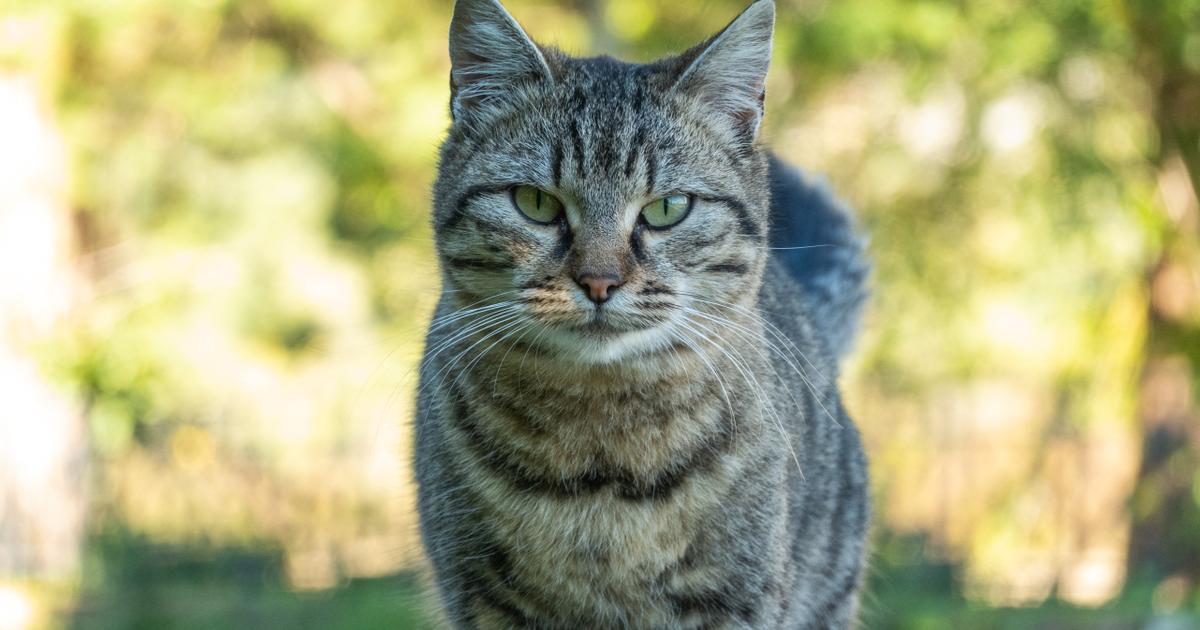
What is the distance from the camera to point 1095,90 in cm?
771

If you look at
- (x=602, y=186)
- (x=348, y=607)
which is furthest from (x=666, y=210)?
(x=348, y=607)

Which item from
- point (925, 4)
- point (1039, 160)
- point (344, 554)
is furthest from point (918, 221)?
point (344, 554)

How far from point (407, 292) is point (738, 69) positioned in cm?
623

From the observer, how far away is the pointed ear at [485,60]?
2.75 meters

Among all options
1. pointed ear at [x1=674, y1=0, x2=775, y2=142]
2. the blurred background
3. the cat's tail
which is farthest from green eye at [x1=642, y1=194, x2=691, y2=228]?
the blurred background

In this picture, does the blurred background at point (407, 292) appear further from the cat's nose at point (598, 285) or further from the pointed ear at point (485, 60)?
the cat's nose at point (598, 285)

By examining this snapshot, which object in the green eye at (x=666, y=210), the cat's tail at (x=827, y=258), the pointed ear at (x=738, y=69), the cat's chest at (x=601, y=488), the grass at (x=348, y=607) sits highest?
the pointed ear at (x=738, y=69)

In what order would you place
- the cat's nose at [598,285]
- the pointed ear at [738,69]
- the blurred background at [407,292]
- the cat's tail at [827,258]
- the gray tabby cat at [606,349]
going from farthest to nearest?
1. the blurred background at [407,292]
2. the cat's tail at [827,258]
3. the pointed ear at [738,69]
4. the gray tabby cat at [606,349]
5. the cat's nose at [598,285]

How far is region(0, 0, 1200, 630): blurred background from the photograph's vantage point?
7012 mm

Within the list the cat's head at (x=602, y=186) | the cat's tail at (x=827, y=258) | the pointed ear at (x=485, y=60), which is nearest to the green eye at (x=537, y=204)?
the cat's head at (x=602, y=186)

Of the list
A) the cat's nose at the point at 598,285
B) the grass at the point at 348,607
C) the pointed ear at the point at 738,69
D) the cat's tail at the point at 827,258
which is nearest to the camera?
the cat's nose at the point at 598,285

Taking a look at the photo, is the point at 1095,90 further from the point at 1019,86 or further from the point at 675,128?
the point at 675,128

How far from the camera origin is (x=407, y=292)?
28.9 ft

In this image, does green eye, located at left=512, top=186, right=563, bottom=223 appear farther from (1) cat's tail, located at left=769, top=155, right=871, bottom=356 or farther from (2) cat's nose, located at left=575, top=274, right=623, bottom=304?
(1) cat's tail, located at left=769, top=155, right=871, bottom=356
